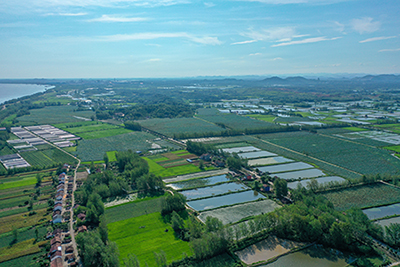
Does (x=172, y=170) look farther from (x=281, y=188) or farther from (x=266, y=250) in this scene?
(x=266, y=250)

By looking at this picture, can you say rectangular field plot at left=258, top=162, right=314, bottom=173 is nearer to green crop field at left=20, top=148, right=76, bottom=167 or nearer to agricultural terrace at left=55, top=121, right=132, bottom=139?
green crop field at left=20, top=148, right=76, bottom=167

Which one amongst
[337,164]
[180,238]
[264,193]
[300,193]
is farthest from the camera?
[337,164]

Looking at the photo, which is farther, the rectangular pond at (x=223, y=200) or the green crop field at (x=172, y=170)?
the green crop field at (x=172, y=170)

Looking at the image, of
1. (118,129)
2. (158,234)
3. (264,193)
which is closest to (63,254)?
(158,234)

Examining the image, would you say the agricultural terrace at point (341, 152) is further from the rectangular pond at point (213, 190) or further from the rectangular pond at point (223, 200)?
the rectangular pond at point (213, 190)

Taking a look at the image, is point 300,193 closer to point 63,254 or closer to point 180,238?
point 180,238

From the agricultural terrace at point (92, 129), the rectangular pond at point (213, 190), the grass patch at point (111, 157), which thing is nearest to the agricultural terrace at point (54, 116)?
the agricultural terrace at point (92, 129)
